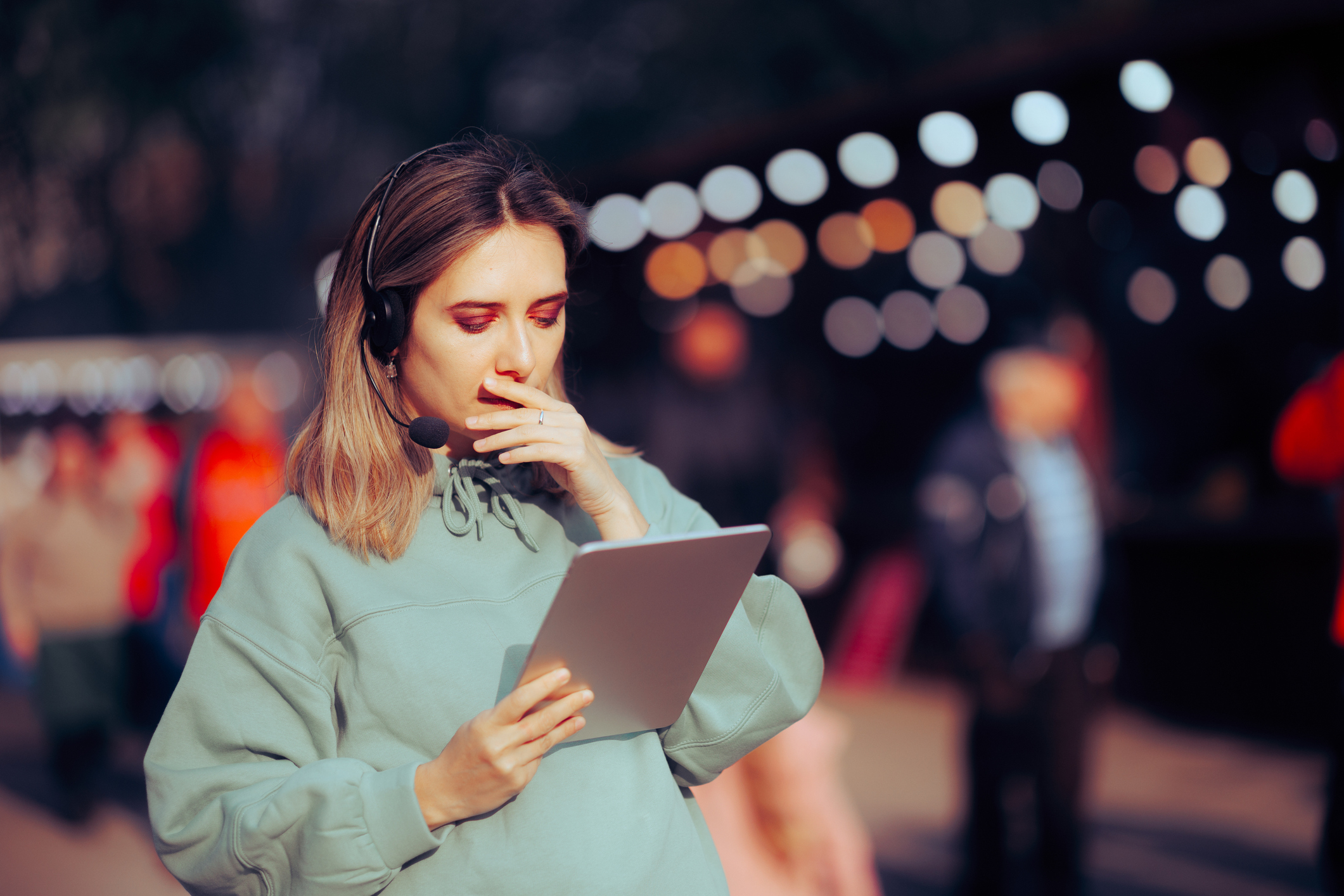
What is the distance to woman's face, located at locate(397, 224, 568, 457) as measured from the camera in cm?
137

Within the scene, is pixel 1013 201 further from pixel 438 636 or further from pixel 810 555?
pixel 438 636

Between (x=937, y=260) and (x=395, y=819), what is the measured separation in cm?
1058

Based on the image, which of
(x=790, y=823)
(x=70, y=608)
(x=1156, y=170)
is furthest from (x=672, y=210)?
(x=790, y=823)

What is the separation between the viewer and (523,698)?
46.1 inches

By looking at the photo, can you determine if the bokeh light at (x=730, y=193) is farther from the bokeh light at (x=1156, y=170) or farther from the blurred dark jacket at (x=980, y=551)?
the blurred dark jacket at (x=980, y=551)

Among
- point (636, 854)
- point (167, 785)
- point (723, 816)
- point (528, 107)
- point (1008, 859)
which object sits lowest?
point (1008, 859)

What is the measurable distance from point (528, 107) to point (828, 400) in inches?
303

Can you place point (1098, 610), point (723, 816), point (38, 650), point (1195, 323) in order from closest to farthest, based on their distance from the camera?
point (723, 816)
point (1098, 610)
point (38, 650)
point (1195, 323)

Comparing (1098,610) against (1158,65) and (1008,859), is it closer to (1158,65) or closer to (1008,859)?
(1008,859)

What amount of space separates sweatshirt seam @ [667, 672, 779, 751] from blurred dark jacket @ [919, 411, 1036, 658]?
9.41 ft

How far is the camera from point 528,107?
16.8 m

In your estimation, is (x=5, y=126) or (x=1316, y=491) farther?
(x=5, y=126)

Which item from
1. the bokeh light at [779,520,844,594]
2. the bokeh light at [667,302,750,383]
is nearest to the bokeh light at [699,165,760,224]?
the bokeh light at [779,520,844,594]

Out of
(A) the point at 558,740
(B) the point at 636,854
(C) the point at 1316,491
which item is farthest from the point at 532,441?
(C) the point at 1316,491
